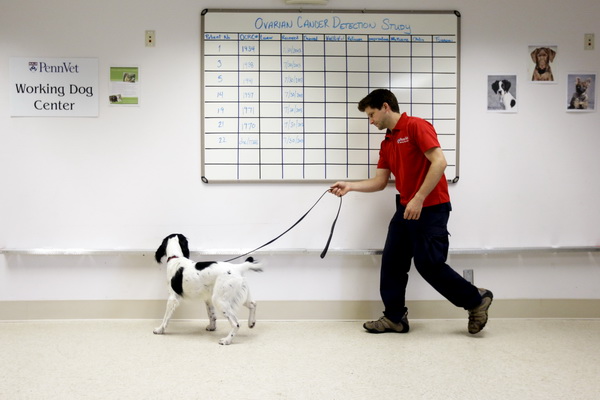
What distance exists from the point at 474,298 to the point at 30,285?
285 cm

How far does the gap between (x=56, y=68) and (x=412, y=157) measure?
2.38 m

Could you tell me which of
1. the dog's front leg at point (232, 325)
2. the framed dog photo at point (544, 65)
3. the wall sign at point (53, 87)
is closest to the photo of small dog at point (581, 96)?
the framed dog photo at point (544, 65)

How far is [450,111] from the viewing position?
315cm

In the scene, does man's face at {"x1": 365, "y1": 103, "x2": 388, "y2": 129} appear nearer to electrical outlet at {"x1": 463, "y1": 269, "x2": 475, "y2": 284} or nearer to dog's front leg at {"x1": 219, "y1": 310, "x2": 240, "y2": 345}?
electrical outlet at {"x1": 463, "y1": 269, "x2": 475, "y2": 284}

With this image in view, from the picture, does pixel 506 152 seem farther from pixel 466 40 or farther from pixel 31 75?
pixel 31 75

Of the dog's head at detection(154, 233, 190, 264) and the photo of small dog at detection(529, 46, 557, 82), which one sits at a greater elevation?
the photo of small dog at detection(529, 46, 557, 82)

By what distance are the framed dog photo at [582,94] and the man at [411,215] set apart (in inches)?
44.3

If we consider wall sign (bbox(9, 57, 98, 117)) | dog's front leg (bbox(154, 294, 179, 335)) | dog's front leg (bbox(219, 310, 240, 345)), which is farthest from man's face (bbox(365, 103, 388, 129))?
wall sign (bbox(9, 57, 98, 117))

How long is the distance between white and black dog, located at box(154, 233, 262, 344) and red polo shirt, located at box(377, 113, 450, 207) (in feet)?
3.37

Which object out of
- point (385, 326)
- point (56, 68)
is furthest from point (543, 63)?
point (56, 68)

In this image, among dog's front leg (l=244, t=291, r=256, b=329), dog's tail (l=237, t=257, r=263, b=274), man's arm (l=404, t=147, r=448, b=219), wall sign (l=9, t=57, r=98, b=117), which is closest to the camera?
man's arm (l=404, t=147, r=448, b=219)

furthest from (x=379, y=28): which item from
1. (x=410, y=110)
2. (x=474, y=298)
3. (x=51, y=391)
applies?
(x=51, y=391)

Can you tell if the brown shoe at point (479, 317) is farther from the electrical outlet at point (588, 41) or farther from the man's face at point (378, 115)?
the electrical outlet at point (588, 41)

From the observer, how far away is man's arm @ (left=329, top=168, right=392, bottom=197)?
9.75 ft
